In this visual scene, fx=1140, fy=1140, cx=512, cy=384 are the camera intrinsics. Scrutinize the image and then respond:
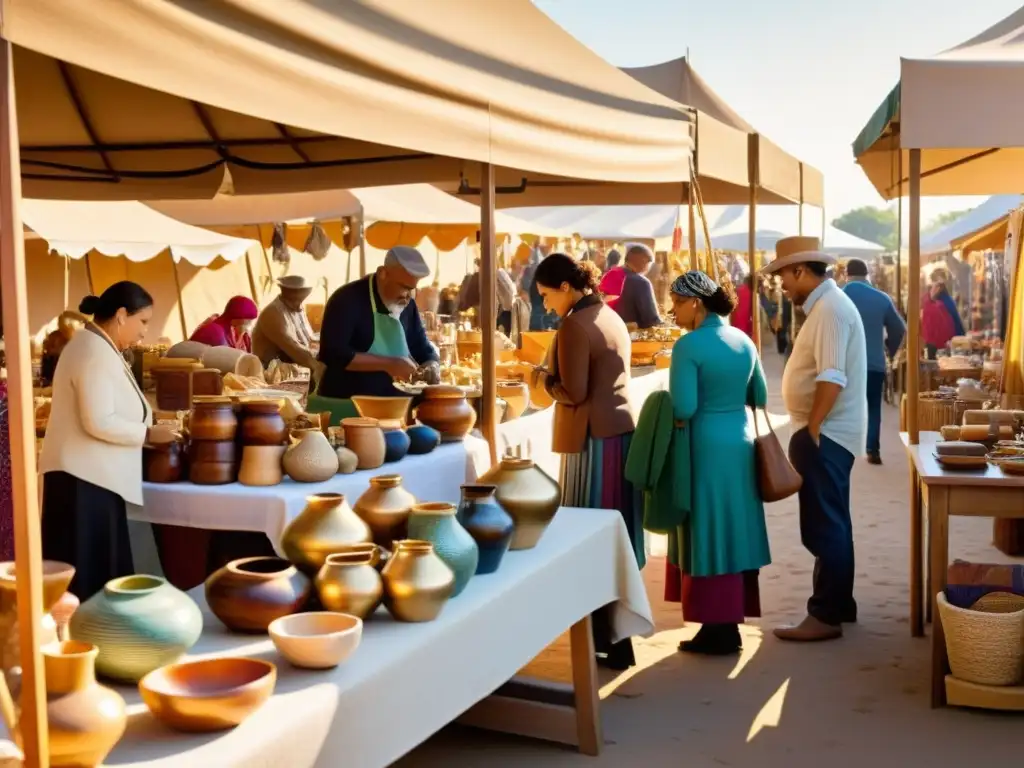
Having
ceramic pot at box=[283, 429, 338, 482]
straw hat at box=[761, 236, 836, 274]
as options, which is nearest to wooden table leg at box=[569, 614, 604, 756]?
ceramic pot at box=[283, 429, 338, 482]

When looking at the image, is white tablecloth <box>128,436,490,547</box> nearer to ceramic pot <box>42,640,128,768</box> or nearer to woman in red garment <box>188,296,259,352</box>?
ceramic pot <box>42,640,128,768</box>

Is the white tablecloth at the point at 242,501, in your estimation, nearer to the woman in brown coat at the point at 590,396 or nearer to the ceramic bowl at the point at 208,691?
the woman in brown coat at the point at 590,396

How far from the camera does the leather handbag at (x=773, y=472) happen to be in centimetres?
392

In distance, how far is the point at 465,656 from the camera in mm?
2346

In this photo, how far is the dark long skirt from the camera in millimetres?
3143

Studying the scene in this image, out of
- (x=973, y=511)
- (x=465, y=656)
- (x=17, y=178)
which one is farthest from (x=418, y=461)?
(x=17, y=178)

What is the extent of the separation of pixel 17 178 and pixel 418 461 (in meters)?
2.13

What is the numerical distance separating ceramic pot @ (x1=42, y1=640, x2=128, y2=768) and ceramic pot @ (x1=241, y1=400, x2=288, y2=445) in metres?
1.58

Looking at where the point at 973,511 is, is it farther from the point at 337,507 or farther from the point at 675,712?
the point at 337,507

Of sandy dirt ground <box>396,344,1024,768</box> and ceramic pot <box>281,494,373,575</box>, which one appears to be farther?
sandy dirt ground <box>396,344,1024,768</box>


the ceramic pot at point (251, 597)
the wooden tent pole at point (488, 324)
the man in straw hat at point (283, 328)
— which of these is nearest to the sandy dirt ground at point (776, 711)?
the wooden tent pole at point (488, 324)

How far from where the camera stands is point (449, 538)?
2432 millimetres

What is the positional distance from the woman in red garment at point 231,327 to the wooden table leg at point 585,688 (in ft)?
13.9

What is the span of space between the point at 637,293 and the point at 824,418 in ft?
10.3
